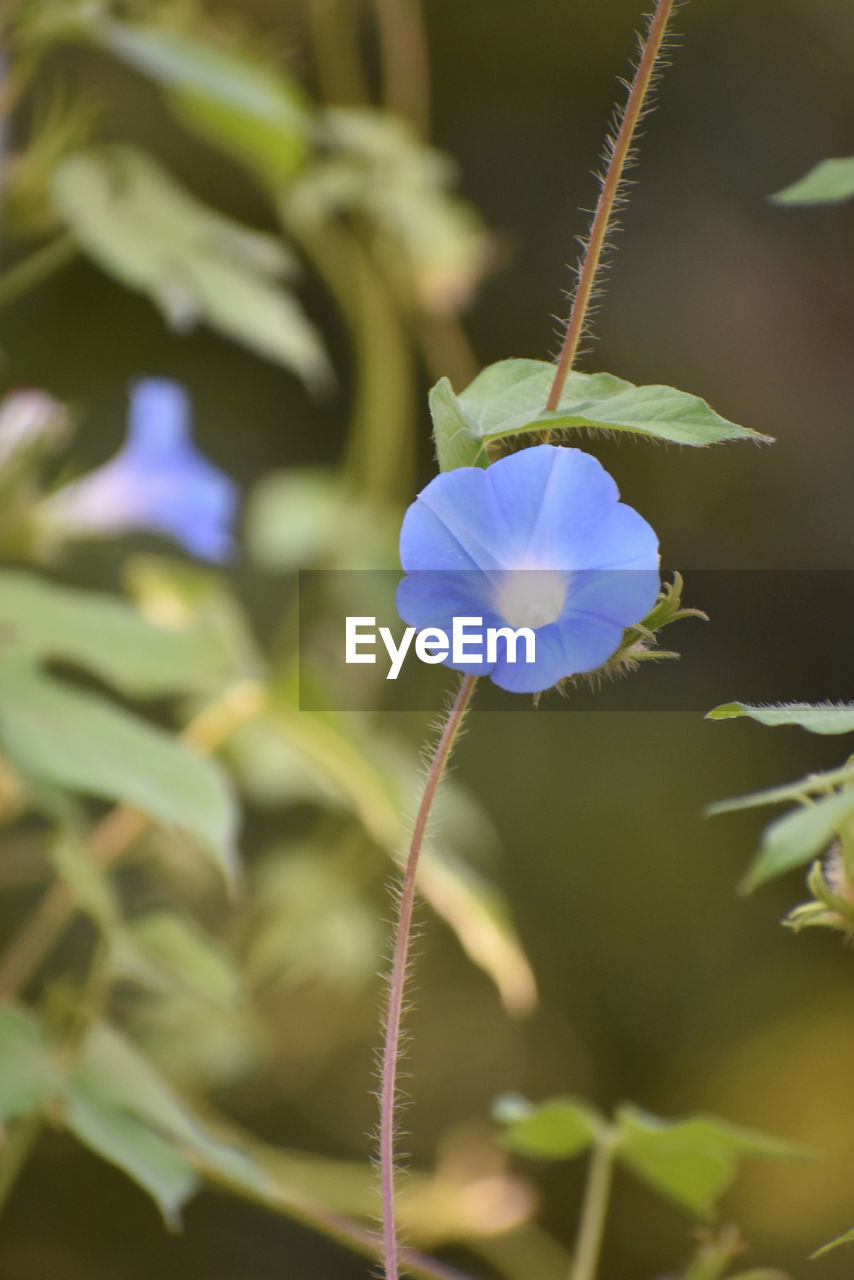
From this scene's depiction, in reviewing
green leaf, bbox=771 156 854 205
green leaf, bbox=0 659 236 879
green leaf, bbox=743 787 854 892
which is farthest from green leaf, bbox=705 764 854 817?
green leaf, bbox=0 659 236 879

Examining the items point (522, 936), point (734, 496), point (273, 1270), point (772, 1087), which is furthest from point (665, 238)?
point (273, 1270)

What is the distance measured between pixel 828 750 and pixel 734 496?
297 millimetres

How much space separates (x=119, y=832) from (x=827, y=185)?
24.2 inches

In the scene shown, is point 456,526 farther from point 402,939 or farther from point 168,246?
point 168,246

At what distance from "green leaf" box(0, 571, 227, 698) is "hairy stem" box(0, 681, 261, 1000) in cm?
9

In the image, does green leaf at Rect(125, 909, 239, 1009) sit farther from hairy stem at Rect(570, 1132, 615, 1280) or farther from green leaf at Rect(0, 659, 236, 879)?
hairy stem at Rect(570, 1132, 615, 1280)

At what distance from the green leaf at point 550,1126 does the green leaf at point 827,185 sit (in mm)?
349

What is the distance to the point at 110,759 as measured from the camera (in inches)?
21.5

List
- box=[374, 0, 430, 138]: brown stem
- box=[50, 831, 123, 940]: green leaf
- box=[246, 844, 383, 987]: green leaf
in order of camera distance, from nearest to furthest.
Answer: box=[50, 831, 123, 940]: green leaf
box=[246, 844, 383, 987]: green leaf
box=[374, 0, 430, 138]: brown stem

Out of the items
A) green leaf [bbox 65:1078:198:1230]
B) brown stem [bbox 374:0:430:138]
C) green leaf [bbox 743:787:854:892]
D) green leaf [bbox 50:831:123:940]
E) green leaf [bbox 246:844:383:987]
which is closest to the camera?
green leaf [bbox 743:787:854:892]

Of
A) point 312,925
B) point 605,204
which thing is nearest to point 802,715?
point 605,204

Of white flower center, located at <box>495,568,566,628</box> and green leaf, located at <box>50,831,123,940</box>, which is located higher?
white flower center, located at <box>495,568,566,628</box>

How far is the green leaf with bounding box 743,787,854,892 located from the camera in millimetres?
256

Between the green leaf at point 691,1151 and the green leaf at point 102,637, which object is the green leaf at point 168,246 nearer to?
the green leaf at point 102,637
